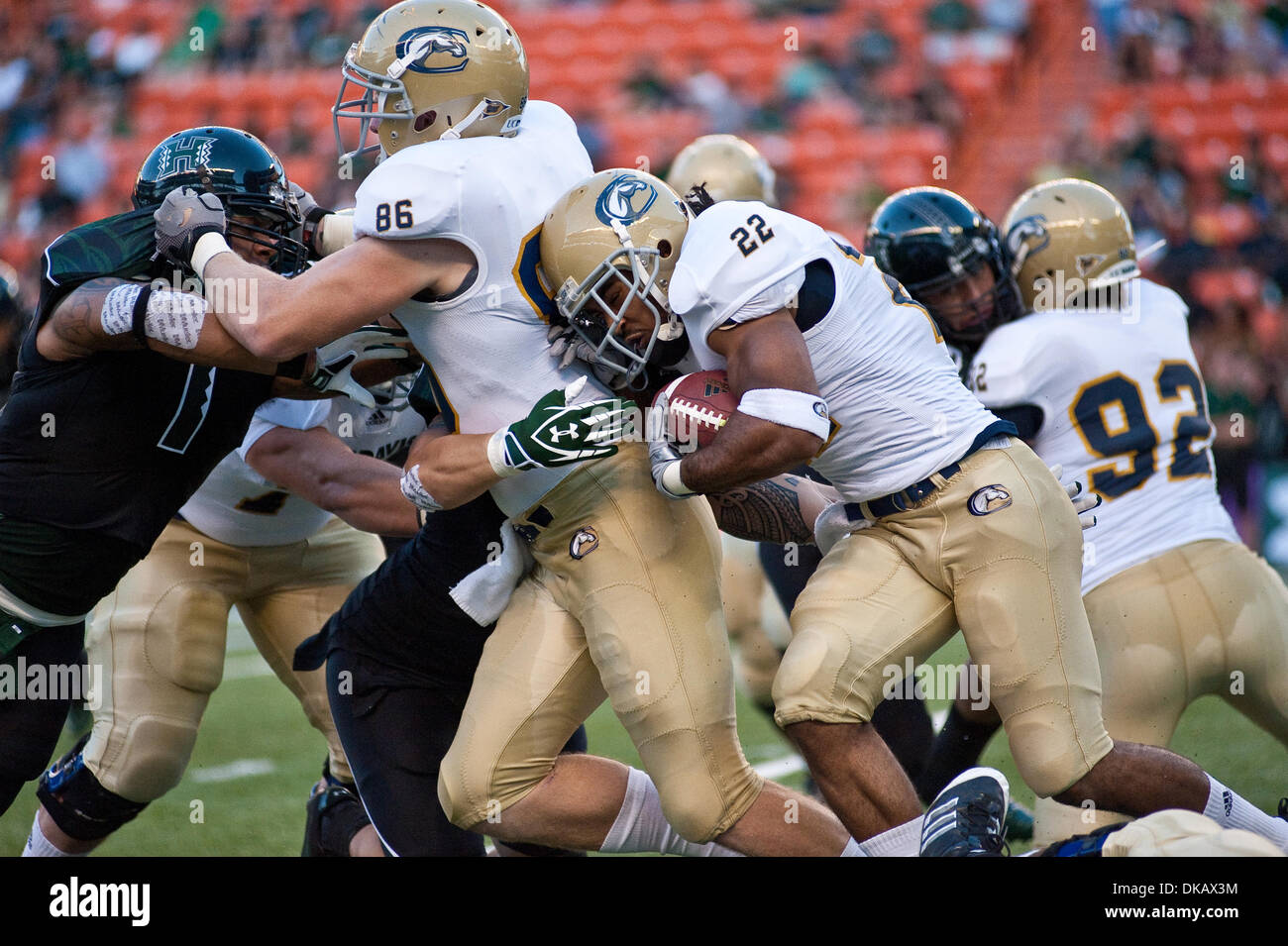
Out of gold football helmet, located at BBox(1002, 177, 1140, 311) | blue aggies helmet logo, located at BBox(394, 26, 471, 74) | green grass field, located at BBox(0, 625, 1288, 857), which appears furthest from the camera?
green grass field, located at BBox(0, 625, 1288, 857)

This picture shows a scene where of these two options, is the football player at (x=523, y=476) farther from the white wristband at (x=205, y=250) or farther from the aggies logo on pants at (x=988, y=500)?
the aggies logo on pants at (x=988, y=500)

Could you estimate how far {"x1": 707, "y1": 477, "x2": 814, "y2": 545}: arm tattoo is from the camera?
303cm

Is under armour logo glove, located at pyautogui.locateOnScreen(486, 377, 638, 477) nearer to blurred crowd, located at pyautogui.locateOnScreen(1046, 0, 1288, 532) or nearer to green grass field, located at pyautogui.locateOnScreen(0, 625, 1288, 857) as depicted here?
green grass field, located at pyautogui.locateOnScreen(0, 625, 1288, 857)

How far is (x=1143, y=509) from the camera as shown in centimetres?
349

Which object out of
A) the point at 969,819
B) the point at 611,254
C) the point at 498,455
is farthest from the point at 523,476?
the point at 969,819

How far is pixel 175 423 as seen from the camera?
3.06 metres

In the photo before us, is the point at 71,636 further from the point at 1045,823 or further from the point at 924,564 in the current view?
the point at 1045,823

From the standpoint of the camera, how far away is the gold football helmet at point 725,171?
190 inches

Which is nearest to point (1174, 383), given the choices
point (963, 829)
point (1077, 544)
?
point (1077, 544)

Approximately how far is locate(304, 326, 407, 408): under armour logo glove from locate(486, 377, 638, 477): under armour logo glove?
67 cm

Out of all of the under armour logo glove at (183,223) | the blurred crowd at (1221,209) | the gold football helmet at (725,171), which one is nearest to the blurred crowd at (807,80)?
the blurred crowd at (1221,209)

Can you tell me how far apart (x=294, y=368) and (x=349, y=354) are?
0.20 metres

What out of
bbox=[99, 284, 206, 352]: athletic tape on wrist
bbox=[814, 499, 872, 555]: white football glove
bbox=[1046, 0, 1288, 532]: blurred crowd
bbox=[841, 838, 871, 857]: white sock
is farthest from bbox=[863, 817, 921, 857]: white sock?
bbox=[1046, 0, 1288, 532]: blurred crowd
